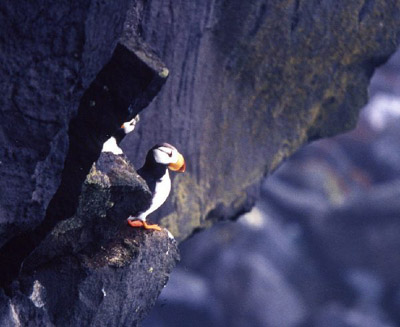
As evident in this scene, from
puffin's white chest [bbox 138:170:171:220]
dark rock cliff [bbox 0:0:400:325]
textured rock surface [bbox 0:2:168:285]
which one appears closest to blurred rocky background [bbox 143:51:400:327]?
dark rock cliff [bbox 0:0:400:325]

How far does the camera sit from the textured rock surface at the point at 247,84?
1.38 metres

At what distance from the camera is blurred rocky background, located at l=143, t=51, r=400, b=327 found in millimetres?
2729

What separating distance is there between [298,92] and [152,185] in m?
0.80

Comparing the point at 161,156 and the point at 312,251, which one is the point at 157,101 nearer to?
the point at 161,156

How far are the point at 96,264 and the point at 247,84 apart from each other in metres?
0.84

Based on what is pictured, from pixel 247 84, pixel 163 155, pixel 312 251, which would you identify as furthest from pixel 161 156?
pixel 312 251

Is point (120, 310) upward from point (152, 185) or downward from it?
downward

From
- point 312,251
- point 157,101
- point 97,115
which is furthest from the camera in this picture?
point 312,251

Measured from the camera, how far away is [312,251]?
2.98m

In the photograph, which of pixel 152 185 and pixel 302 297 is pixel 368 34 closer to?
pixel 152 185

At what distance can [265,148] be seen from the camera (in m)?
1.75

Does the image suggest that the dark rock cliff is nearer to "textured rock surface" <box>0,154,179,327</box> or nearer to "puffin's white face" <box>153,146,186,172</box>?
"textured rock surface" <box>0,154,179,327</box>

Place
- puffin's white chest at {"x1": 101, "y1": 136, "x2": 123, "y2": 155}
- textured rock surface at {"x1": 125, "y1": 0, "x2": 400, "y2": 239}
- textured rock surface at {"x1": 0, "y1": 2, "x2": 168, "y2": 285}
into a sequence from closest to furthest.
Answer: textured rock surface at {"x1": 0, "y1": 2, "x2": 168, "y2": 285}, puffin's white chest at {"x1": 101, "y1": 136, "x2": 123, "y2": 155}, textured rock surface at {"x1": 125, "y1": 0, "x2": 400, "y2": 239}

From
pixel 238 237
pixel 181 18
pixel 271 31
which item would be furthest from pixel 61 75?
pixel 238 237
